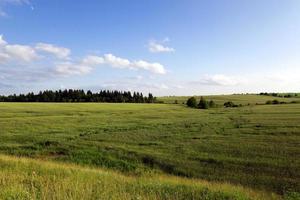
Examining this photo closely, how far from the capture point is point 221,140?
2780cm

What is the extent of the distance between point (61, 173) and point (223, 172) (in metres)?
8.87

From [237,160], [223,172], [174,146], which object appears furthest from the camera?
[174,146]

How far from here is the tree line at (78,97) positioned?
476 feet

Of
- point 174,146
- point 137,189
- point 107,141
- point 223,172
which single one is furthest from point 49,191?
point 107,141

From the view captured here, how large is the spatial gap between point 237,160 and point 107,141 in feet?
39.9

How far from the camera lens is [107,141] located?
93.1 ft

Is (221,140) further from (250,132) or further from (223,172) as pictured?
(223,172)

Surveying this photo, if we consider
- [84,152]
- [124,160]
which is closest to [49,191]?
[124,160]

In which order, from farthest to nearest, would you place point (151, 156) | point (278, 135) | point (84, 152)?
point (278, 135), point (84, 152), point (151, 156)

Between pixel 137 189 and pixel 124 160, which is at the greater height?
pixel 137 189

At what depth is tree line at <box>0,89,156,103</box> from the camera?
14500 centimetres

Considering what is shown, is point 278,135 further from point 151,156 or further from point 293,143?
point 151,156

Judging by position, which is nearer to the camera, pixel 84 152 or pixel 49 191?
pixel 49 191

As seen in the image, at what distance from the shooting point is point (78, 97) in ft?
484
